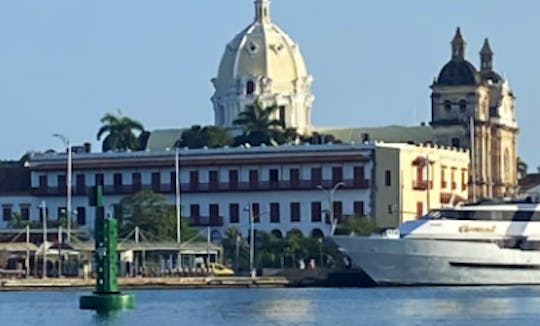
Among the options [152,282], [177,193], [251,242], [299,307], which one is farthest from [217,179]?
[299,307]

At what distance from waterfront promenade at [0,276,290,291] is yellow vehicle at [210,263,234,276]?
7.17 m

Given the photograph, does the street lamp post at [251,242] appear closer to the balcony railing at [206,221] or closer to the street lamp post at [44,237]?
the balcony railing at [206,221]

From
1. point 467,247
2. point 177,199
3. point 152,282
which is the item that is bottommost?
point 152,282

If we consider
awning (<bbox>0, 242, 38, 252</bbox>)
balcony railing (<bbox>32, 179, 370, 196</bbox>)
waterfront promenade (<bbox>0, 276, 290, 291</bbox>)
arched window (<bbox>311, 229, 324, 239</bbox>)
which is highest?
balcony railing (<bbox>32, 179, 370, 196</bbox>)

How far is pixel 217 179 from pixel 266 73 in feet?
95.3

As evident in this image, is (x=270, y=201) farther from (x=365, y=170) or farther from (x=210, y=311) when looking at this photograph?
(x=210, y=311)

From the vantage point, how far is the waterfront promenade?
126 metres

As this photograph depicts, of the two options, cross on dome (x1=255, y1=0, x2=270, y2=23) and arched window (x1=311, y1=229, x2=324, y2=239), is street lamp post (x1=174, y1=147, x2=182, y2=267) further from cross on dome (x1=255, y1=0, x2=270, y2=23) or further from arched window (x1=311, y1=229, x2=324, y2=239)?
cross on dome (x1=255, y1=0, x2=270, y2=23)

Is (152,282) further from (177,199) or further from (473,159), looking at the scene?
(473,159)

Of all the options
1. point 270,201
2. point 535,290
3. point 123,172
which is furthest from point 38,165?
point 535,290

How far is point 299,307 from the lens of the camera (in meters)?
98.2

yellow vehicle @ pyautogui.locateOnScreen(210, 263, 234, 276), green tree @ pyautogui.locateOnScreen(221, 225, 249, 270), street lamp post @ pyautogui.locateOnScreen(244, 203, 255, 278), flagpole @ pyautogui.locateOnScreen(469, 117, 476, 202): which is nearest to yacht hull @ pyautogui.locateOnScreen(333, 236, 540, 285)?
street lamp post @ pyautogui.locateOnScreen(244, 203, 255, 278)

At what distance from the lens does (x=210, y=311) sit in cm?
9656

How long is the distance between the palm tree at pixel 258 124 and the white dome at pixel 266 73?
5.89 m
